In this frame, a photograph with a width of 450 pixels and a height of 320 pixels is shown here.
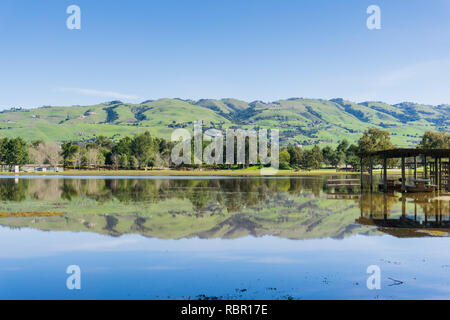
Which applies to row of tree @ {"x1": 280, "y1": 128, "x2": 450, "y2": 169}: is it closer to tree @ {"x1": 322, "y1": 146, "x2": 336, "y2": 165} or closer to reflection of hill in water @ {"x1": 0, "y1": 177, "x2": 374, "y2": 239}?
tree @ {"x1": 322, "y1": 146, "x2": 336, "y2": 165}

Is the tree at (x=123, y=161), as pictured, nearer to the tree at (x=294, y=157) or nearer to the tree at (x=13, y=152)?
the tree at (x=13, y=152)

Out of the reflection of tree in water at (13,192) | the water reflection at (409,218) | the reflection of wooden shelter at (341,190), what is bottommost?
the reflection of wooden shelter at (341,190)

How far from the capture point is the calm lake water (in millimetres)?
10523

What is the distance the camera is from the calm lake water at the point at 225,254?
1052cm

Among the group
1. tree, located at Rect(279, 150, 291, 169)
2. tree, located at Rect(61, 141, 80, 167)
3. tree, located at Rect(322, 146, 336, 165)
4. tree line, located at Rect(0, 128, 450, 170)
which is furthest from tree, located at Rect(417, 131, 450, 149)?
tree, located at Rect(61, 141, 80, 167)

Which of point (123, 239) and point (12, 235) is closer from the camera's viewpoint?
point (123, 239)

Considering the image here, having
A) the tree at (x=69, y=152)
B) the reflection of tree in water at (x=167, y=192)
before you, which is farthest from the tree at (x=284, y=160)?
the reflection of tree in water at (x=167, y=192)

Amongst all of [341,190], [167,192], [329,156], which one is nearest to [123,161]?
[329,156]

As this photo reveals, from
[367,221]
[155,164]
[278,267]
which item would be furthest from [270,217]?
[155,164]

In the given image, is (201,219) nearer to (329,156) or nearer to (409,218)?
(409,218)

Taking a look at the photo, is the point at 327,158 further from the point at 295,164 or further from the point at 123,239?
the point at 123,239

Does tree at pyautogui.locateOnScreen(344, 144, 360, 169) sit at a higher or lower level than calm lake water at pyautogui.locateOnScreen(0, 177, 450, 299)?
higher

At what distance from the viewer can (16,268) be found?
12.8m
